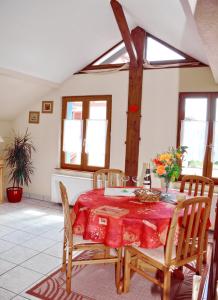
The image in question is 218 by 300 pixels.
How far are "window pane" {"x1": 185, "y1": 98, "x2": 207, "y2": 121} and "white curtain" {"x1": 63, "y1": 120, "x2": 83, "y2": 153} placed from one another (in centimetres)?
195

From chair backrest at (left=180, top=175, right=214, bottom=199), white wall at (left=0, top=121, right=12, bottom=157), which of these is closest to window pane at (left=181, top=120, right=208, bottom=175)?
chair backrest at (left=180, top=175, right=214, bottom=199)

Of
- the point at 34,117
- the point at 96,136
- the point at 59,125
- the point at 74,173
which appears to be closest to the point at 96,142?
the point at 96,136

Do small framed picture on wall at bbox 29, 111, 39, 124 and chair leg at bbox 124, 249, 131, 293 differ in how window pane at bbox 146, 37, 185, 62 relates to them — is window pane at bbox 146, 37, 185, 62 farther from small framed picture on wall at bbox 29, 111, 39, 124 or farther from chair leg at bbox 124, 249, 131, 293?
chair leg at bbox 124, 249, 131, 293

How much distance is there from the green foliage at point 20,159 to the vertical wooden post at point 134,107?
205 centimetres

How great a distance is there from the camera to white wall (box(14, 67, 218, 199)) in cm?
464

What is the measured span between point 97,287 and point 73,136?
10.6 feet

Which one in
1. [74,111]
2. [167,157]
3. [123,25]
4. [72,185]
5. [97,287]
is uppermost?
[123,25]

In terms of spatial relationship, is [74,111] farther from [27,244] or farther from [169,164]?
[169,164]

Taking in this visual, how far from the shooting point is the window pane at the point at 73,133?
18.1 ft

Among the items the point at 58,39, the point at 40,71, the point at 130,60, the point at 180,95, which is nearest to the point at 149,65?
the point at 130,60

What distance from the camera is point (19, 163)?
18.5 feet

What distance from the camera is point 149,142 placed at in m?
4.86

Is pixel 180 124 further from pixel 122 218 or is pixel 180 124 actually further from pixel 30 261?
pixel 30 261

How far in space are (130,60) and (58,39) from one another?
1194 millimetres
